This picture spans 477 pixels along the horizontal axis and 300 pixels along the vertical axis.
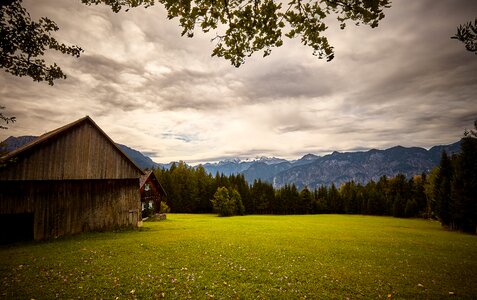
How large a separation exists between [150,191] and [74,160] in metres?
30.3

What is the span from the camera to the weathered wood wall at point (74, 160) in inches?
827

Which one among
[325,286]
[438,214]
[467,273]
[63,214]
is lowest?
[438,214]

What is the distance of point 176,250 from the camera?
1638 cm

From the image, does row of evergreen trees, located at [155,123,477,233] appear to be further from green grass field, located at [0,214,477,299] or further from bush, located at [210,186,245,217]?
green grass field, located at [0,214,477,299]

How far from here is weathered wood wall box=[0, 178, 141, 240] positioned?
2095 centimetres

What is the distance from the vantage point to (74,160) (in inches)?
919

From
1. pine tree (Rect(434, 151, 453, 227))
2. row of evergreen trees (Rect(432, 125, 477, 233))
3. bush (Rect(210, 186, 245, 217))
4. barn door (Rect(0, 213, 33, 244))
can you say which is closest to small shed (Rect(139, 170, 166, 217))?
bush (Rect(210, 186, 245, 217))

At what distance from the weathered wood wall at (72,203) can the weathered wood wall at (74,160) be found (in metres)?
0.85

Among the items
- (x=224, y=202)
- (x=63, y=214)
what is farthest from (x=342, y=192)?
(x=63, y=214)

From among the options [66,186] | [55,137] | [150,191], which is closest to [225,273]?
[66,186]

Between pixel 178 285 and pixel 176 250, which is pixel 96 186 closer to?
pixel 176 250

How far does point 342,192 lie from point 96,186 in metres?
118

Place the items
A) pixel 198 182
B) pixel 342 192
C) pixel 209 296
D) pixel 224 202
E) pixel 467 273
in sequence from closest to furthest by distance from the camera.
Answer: pixel 209 296
pixel 467 273
pixel 224 202
pixel 198 182
pixel 342 192

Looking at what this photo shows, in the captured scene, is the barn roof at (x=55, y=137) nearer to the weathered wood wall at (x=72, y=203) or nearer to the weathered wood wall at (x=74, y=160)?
the weathered wood wall at (x=74, y=160)
